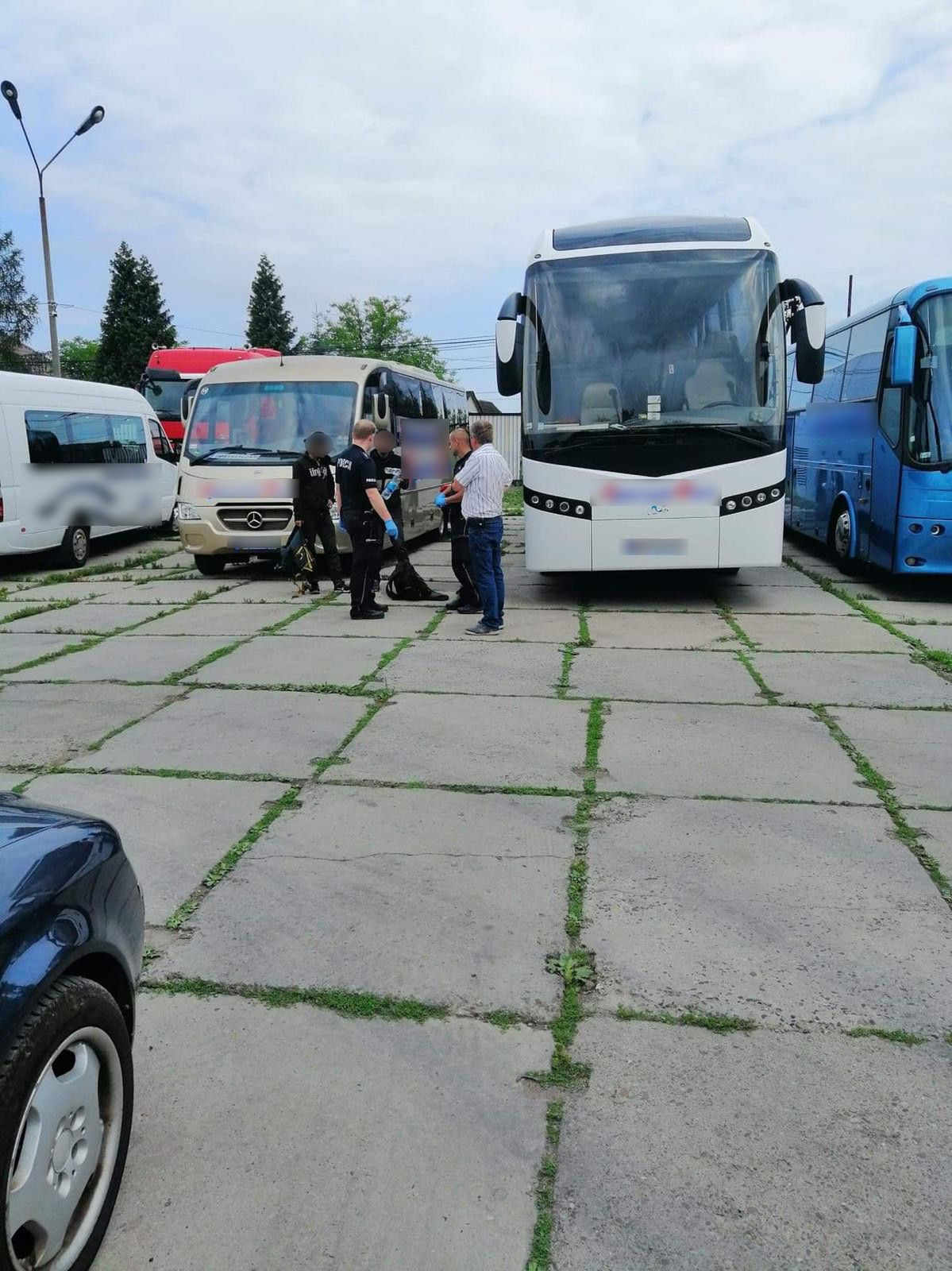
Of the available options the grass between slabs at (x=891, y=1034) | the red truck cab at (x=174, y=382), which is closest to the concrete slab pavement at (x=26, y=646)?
the grass between slabs at (x=891, y=1034)

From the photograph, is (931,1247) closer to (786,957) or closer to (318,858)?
(786,957)

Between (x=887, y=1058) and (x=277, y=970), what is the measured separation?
1878 mm

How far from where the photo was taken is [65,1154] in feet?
7.07

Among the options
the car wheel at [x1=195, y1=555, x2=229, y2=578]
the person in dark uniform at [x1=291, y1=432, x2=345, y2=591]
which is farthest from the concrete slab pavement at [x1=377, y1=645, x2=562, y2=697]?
the car wheel at [x1=195, y1=555, x2=229, y2=578]

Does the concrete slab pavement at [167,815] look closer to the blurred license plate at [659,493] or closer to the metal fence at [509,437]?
the blurred license plate at [659,493]

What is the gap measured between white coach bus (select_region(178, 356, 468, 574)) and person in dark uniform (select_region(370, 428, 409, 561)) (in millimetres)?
835

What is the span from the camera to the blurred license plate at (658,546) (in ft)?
32.9

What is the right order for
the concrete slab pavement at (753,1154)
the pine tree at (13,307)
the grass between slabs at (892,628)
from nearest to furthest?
the concrete slab pavement at (753,1154), the grass between slabs at (892,628), the pine tree at (13,307)

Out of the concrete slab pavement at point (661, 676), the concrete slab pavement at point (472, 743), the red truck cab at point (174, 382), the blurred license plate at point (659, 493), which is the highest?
the red truck cab at point (174, 382)

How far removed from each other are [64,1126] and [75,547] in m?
13.4

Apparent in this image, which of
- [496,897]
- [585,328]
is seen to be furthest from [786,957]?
[585,328]

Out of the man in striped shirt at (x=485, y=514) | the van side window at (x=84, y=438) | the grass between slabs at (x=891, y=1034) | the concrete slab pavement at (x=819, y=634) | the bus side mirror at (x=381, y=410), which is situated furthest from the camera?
the van side window at (x=84, y=438)

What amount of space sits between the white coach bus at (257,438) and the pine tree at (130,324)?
58858 mm

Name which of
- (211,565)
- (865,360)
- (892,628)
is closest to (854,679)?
(892,628)
